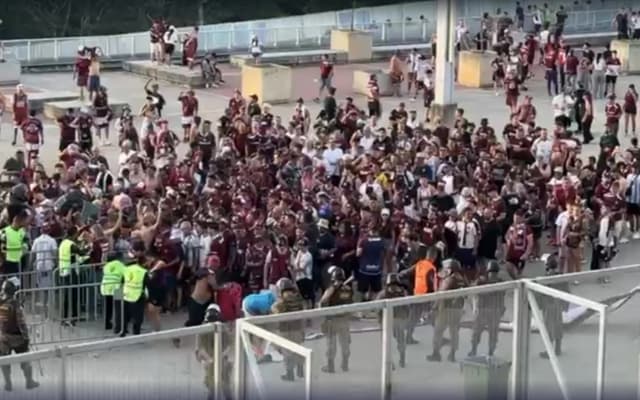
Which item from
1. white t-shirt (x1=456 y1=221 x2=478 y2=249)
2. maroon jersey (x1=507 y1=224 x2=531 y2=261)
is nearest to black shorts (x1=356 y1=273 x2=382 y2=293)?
white t-shirt (x1=456 y1=221 x2=478 y2=249)

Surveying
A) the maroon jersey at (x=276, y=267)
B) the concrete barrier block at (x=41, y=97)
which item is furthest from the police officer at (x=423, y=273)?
the concrete barrier block at (x=41, y=97)

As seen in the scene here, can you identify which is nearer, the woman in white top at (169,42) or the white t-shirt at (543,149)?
the white t-shirt at (543,149)

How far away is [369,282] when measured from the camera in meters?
16.7

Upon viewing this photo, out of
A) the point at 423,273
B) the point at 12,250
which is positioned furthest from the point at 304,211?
the point at 12,250

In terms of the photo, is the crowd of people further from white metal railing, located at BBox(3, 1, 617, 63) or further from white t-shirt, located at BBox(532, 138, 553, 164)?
white metal railing, located at BBox(3, 1, 617, 63)

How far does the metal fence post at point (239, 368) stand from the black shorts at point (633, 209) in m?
11.3

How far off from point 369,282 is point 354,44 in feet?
69.2

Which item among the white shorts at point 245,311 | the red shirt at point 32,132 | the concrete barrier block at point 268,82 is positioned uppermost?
the concrete barrier block at point 268,82

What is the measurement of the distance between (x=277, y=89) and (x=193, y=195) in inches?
504

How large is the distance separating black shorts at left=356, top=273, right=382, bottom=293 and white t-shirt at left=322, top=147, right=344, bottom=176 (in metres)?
4.72

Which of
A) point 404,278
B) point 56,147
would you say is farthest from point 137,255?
point 56,147

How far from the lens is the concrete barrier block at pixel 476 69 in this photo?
112ft

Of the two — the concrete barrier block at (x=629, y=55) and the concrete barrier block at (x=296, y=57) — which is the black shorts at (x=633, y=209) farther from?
the concrete barrier block at (x=629, y=55)

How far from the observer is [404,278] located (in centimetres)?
1609
